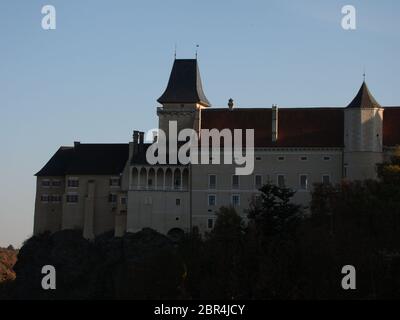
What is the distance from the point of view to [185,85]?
87.6 metres

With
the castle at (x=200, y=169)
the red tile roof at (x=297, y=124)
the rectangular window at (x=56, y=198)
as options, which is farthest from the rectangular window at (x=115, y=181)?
the red tile roof at (x=297, y=124)

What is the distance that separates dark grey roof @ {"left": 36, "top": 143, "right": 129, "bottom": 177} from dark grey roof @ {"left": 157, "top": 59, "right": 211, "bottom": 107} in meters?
6.48

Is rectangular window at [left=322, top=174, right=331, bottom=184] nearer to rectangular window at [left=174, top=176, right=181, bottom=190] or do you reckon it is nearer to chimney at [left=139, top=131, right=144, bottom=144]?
rectangular window at [left=174, top=176, right=181, bottom=190]

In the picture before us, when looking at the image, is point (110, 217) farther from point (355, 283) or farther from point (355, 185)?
point (355, 283)

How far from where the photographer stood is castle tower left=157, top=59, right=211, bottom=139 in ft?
281

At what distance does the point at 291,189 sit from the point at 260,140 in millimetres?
5258

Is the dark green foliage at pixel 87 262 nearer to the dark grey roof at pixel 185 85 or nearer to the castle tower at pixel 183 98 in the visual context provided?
the castle tower at pixel 183 98

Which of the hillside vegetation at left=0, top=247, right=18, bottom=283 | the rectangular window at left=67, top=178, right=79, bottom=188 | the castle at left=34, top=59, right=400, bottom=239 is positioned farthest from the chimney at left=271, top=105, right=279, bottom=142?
A: the hillside vegetation at left=0, top=247, right=18, bottom=283

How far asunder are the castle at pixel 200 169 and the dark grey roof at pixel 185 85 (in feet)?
0.26

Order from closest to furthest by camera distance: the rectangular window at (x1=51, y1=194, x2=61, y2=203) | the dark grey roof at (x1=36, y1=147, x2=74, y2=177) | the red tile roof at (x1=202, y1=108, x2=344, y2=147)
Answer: the red tile roof at (x1=202, y1=108, x2=344, y2=147) < the rectangular window at (x1=51, y1=194, x2=61, y2=203) < the dark grey roof at (x1=36, y1=147, x2=74, y2=177)

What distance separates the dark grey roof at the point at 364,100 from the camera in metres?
79.8

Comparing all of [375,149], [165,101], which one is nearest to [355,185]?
[375,149]

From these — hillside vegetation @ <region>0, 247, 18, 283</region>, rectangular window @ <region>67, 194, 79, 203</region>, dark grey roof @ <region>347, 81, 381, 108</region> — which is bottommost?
hillside vegetation @ <region>0, 247, 18, 283</region>

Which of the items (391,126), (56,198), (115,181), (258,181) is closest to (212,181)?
(258,181)
